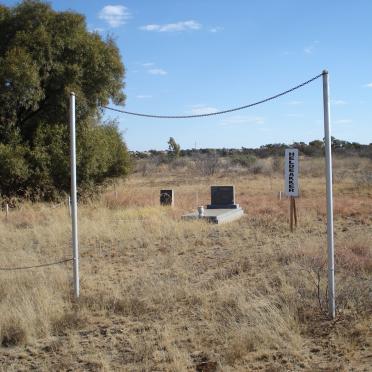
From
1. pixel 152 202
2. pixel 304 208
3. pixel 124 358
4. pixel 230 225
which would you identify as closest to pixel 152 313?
pixel 124 358

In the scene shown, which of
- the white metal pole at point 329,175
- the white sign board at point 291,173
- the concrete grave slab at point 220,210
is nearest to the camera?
the white metal pole at point 329,175

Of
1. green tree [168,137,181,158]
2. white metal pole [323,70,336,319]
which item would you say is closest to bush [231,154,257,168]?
green tree [168,137,181,158]

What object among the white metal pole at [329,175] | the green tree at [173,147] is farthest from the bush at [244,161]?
the white metal pole at [329,175]

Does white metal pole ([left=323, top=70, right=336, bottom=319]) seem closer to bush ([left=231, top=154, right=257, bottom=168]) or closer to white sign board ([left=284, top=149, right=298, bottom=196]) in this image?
white sign board ([left=284, top=149, right=298, bottom=196])

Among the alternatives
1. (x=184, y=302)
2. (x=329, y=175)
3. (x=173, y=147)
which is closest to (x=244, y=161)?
(x=173, y=147)

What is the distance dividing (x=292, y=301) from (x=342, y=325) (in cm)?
77

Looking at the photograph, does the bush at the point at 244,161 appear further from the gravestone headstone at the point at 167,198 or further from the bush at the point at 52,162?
the bush at the point at 52,162

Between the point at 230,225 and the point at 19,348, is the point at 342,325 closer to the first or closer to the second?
the point at 19,348

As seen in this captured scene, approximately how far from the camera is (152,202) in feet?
63.6

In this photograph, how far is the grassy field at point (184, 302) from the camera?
496cm

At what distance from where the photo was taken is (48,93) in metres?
18.1

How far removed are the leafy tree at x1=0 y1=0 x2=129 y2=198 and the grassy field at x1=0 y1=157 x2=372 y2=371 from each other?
5.07 m

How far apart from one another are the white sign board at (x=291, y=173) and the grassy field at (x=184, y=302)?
104 centimetres

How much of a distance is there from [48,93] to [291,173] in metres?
9.57
